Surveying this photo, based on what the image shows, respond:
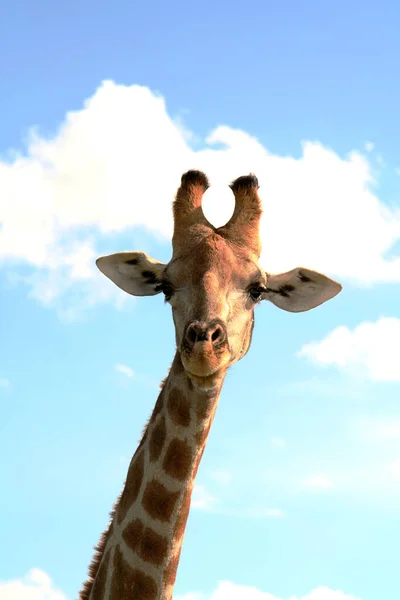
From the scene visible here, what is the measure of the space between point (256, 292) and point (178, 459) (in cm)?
213

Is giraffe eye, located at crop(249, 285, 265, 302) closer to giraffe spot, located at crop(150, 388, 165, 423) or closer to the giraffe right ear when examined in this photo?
the giraffe right ear

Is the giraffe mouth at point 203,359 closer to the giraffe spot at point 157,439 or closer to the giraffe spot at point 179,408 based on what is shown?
the giraffe spot at point 179,408

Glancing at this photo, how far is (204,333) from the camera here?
7770mm

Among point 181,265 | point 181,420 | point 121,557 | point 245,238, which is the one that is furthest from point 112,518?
point 245,238

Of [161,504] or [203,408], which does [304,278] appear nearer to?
[203,408]

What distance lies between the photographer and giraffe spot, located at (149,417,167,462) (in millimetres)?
8727

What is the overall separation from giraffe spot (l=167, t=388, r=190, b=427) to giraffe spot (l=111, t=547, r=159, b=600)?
1557mm

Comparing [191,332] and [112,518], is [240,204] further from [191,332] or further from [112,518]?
[112,518]

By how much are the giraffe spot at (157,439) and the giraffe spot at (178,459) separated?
0.44ft

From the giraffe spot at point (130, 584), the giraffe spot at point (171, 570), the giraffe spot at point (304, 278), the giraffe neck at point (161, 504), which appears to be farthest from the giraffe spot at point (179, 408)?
the giraffe spot at point (304, 278)

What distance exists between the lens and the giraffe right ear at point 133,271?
10195mm

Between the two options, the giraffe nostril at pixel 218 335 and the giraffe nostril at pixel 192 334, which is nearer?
the giraffe nostril at pixel 192 334

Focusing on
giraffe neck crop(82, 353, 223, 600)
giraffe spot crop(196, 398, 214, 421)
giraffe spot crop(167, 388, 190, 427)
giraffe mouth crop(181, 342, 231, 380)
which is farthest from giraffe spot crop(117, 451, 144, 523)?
giraffe mouth crop(181, 342, 231, 380)

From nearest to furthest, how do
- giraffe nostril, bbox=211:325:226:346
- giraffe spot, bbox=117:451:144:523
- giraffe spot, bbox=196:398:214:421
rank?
1. giraffe nostril, bbox=211:325:226:346
2. giraffe spot, bbox=196:398:214:421
3. giraffe spot, bbox=117:451:144:523
